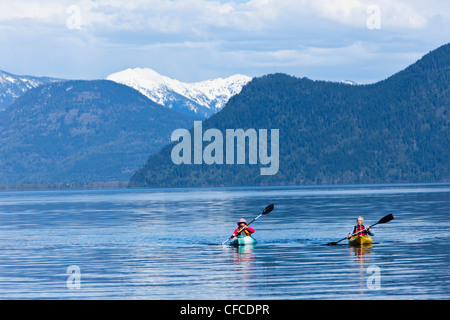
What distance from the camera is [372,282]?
40844mm

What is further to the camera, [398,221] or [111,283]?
[398,221]

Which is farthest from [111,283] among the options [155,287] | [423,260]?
[423,260]

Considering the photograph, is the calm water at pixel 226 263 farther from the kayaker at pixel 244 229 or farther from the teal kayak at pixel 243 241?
the kayaker at pixel 244 229

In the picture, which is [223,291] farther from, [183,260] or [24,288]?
[183,260]

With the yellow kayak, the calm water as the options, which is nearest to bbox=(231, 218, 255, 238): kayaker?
the calm water

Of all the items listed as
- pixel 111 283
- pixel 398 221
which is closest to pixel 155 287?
pixel 111 283

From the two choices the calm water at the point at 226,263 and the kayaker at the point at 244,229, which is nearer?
the calm water at the point at 226,263

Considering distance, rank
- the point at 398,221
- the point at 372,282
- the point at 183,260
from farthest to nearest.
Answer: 1. the point at 398,221
2. the point at 183,260
3. the point at 372,282

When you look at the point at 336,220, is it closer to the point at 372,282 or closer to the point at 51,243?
the point at 51,243

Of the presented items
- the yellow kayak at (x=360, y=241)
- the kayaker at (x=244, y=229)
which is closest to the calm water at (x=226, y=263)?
the yellow kayak at (x=360, y=241)

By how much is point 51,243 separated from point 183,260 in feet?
67.0
